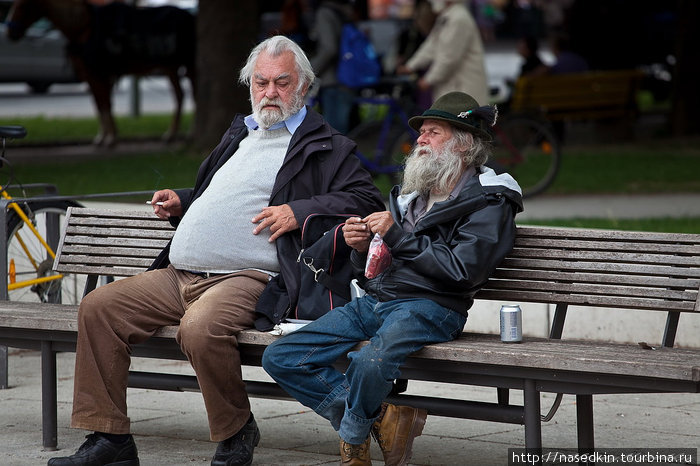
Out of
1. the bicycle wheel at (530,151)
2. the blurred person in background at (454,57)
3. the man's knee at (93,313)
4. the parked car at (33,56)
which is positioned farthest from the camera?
the parked car at (33,56)

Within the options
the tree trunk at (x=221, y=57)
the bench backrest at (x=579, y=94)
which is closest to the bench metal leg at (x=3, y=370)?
the tree trunk at (x=221, y=57)

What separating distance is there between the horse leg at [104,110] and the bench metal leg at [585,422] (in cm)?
1243

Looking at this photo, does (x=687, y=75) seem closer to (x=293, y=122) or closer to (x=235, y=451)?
(x=293, y=122)

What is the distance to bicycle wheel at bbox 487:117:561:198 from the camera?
1127 centimetres

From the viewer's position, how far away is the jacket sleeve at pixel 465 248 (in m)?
4.34

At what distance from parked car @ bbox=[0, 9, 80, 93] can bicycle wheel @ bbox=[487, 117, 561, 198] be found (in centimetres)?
→ 1643

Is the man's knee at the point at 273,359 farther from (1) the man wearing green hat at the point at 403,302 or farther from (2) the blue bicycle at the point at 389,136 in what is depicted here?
(2) the blue bicycle at the point at 389,136

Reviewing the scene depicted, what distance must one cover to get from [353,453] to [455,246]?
82 centimetres

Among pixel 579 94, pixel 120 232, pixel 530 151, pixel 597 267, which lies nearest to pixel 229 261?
pixel 120 232

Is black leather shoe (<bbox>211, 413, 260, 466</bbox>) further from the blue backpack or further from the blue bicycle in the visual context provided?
the blue backpack

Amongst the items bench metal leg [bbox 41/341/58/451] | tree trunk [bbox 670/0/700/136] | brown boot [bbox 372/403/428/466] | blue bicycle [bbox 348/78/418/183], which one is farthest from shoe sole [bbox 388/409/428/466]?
tree trunk [bbox 670/0/700/136]

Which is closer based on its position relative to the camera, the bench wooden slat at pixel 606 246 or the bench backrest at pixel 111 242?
the bench wooden slat at pixel 606 246

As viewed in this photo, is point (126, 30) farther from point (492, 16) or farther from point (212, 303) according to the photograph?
point (492, 16)

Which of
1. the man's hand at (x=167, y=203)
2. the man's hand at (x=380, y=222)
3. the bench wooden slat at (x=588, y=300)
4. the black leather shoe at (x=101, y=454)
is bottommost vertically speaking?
the black leather shoe at (x=101, y=454)
